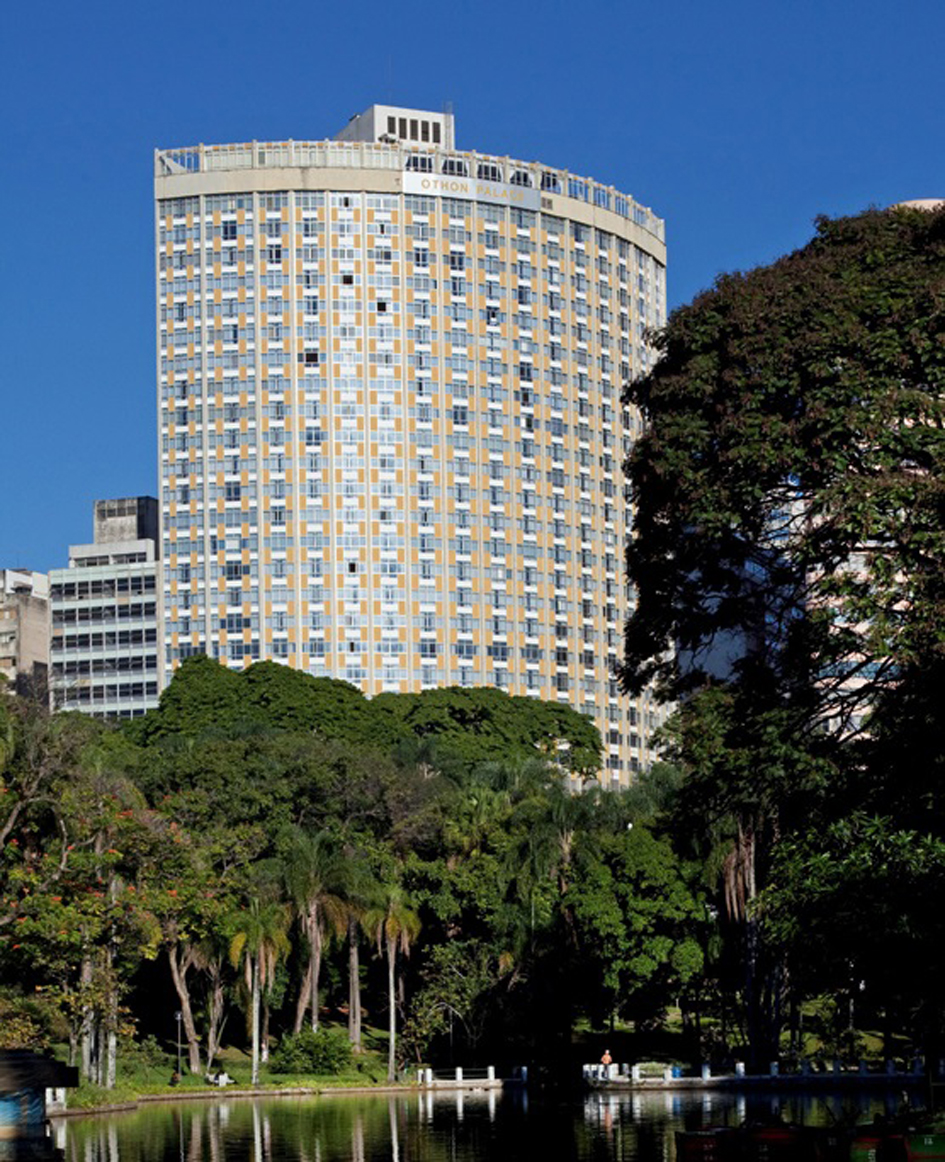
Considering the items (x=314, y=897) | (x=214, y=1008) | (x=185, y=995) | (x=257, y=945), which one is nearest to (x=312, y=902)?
(x=314, y=897)

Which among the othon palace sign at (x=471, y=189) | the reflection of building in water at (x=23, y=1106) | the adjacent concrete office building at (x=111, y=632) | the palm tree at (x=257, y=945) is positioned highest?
the othon palace sign at (x=471, y=189)

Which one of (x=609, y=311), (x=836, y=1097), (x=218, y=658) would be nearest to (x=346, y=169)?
(x=609, y=311)

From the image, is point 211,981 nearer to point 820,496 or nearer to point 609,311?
point 820,496

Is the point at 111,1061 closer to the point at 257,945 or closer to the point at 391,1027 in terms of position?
the point at 257,945

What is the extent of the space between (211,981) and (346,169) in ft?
356

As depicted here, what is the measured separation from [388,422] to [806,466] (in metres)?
142

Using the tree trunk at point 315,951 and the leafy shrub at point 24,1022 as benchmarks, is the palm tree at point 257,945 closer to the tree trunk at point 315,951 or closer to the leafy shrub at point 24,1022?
the tree trunk at point 315,951

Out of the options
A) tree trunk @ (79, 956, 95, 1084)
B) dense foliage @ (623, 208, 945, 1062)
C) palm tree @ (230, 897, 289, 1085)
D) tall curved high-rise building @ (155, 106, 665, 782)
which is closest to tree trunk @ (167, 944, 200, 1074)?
palm tree @ (230, 897, 289, 1085)

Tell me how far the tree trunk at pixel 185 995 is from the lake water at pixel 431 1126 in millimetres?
5289

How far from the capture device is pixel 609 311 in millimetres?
192375

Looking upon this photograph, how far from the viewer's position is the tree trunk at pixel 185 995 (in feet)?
271

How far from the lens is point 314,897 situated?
86.1 meters

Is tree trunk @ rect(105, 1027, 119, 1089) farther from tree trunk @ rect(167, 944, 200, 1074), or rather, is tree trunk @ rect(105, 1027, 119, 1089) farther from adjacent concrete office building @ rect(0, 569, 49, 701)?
adjacent concrete office building @ rect(0, 569, 49, 701)

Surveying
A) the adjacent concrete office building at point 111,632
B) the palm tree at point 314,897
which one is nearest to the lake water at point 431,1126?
the palm tree at point 314,897
